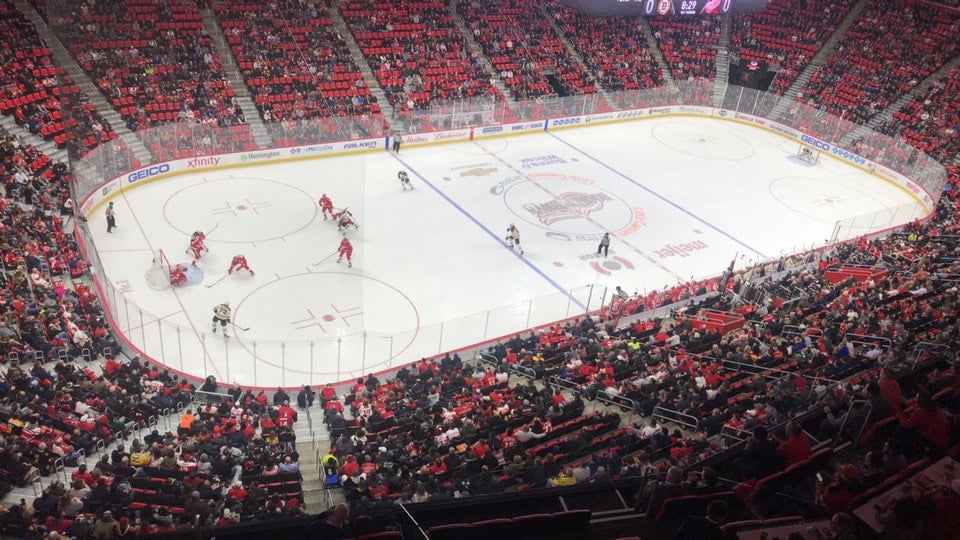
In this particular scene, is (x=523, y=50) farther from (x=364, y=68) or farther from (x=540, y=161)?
(x=540, y=161)

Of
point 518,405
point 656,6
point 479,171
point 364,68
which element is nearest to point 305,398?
point 518,405

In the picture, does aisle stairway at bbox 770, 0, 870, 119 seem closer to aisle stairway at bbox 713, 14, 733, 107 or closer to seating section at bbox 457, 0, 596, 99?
aisle stairway at bbox 713, 14, 733, 107

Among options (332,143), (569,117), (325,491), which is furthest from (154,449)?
(569,117)

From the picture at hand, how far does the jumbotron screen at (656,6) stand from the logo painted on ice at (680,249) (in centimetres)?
1167

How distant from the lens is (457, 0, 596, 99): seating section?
124 ft

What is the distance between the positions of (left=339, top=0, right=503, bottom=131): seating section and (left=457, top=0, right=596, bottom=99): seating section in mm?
1346

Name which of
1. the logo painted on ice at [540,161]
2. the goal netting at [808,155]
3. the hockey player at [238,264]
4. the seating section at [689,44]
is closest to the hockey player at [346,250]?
the hockey player at [238,264]

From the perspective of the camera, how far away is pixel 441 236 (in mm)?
24766

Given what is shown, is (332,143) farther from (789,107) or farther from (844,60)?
(844,60)

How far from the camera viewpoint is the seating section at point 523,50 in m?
37.8

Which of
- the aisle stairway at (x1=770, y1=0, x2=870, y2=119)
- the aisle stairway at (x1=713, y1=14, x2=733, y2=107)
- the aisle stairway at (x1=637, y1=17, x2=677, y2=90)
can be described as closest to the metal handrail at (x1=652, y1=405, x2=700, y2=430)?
the aisle stairway at (x1=770, y1=0, x2=870, y2=119)

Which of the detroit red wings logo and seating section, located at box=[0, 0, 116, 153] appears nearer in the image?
seating section, located at box=[0, 0, 116, 153]

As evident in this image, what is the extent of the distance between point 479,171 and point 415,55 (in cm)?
867

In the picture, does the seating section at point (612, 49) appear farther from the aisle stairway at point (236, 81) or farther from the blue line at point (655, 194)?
the aisle stairway at point (236, 81)
